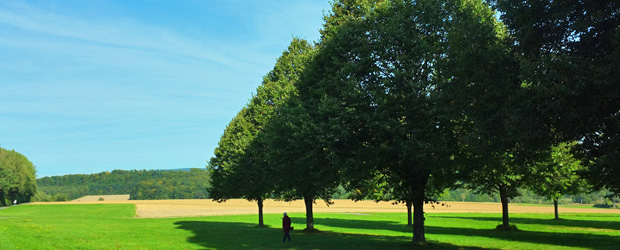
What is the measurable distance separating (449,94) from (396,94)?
336 centimetres

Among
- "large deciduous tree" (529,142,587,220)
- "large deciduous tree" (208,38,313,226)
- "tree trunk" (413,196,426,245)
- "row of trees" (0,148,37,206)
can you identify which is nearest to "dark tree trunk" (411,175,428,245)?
"tree trunk" (413,196,426,245)

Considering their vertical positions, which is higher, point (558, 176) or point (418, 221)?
point (558, 176)

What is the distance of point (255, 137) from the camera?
41906mm

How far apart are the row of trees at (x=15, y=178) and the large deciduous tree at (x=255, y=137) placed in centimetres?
12569

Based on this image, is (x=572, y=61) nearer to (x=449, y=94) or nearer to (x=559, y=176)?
(x=449, y=94)

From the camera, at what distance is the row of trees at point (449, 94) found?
1574 cm

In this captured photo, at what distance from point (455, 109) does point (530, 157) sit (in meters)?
4.66

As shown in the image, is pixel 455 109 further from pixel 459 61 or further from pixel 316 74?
pixel 316 74

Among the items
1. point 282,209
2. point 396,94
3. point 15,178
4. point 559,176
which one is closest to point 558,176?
point 559,176

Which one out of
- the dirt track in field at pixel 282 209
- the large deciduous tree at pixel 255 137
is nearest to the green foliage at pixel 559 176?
the large deciduous tree at pixel 255 137

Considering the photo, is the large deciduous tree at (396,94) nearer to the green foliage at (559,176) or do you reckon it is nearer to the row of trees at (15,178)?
the green foliage at (559,176)

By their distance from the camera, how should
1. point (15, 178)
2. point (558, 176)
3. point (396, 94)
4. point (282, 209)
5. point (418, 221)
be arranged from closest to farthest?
point (396, 94) → point (418, 221) → point (558, 176) → point (282, 209) → point (15, 178)

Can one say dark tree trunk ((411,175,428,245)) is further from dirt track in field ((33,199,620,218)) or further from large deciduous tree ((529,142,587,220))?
dirt track in field ((33,199,620,218))

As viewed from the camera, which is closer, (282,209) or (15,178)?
(282,209)
